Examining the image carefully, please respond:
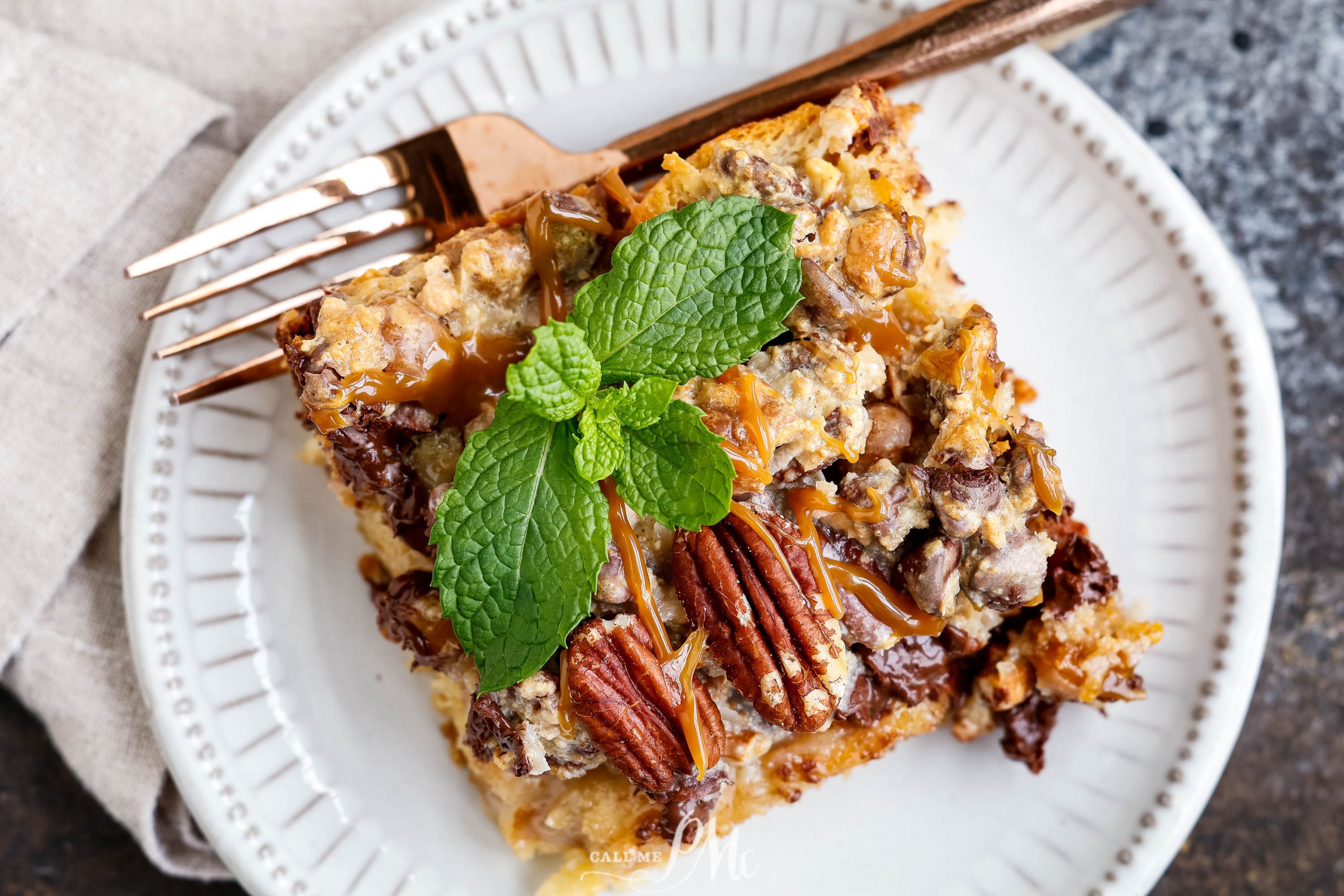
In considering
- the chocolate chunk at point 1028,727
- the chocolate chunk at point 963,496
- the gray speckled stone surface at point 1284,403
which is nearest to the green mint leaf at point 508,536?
the chocolate chunk at point 963,496

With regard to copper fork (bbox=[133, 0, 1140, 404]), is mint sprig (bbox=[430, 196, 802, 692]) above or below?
below

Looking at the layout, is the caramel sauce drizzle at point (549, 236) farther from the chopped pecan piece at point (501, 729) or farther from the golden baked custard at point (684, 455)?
the chopped pecan piece at point (501, 729)

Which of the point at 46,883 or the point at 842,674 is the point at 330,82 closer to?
the point at 842,674

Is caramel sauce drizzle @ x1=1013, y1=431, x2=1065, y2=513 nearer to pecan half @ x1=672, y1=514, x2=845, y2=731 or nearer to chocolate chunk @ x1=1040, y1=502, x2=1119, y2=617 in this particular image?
chocolate chunk @ x1=1040, y1=502, x2=1119, y2=617

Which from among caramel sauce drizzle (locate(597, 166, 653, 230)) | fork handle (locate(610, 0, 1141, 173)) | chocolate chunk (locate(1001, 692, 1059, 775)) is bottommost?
chocolate chunk (locate(1001, 692, 1059, 775))

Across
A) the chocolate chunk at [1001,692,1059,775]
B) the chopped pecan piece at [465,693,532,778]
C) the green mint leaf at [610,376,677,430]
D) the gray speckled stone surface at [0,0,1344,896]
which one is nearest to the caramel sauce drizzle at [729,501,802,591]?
the green mint leaf at [610,376,677,430]

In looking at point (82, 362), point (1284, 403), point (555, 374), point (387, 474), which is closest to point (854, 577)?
point (555, 374)
